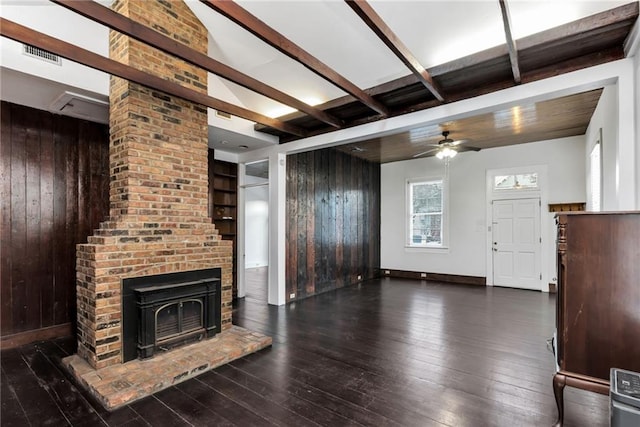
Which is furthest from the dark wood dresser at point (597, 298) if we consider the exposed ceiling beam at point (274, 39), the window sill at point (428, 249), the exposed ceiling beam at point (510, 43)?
the window sill at point (428, 249)

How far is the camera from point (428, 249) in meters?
7.60

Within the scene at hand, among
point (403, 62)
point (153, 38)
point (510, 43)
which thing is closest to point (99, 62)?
point (153, 38)

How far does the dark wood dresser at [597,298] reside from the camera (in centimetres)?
176

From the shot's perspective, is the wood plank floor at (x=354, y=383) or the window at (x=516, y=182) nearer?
the wood plank floor at (x=354, y=383)

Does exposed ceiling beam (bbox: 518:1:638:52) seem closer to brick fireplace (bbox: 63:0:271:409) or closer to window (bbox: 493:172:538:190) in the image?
brick fireplace (bbox: 63:0:271:409)

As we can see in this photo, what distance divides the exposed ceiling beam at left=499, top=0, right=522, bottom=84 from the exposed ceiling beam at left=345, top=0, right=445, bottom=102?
70cm

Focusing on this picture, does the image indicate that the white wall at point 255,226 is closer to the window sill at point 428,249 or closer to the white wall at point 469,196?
the white wall at point 469,196

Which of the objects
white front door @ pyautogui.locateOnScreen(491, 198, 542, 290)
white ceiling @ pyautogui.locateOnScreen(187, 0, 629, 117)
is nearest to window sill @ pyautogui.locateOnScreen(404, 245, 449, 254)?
white front door @ pyautogui.locateOnScreen(491, 198, 542, 290)

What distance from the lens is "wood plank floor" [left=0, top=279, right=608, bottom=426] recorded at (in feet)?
7.16

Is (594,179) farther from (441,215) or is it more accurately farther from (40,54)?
(40,54)

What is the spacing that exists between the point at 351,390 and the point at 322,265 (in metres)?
3.84

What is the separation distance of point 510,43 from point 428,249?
18.7ft

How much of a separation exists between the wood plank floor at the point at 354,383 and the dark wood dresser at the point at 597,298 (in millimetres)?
554

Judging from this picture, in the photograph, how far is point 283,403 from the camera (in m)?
2.35
